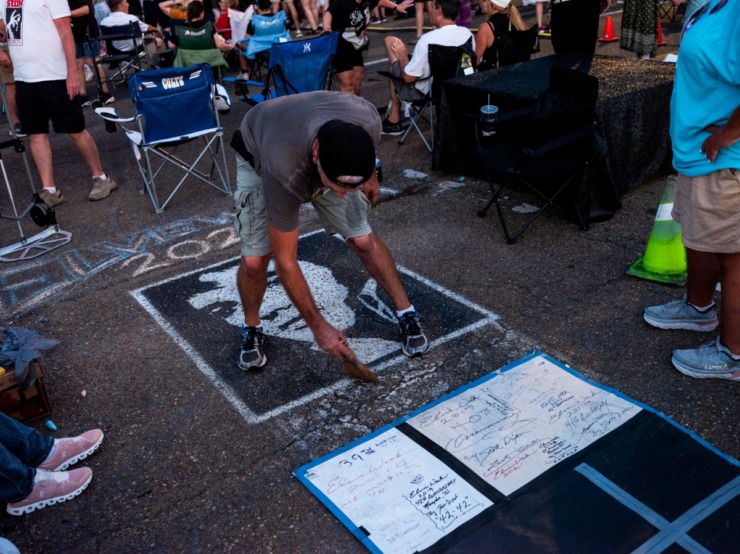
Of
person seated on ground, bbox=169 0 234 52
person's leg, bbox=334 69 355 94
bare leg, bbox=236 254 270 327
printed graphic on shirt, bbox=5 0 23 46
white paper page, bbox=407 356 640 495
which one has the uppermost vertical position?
printed graphic on shirt, bbox=5 0 23 46

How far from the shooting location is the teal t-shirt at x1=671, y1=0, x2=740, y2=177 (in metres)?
2.91

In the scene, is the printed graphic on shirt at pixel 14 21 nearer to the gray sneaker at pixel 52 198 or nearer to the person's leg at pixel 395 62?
the gray sneaker at pixel 52 198

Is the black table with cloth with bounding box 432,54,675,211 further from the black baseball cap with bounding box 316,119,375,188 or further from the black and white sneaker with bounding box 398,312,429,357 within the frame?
the black baseball cap with bounding box 316,119,375,188

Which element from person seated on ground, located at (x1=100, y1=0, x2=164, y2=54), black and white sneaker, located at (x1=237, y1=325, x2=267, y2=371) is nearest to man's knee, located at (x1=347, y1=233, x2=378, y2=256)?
black and white sneaker, located at (x1=237, y1=325, x2=267, y2=371)

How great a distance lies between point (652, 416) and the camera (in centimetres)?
320

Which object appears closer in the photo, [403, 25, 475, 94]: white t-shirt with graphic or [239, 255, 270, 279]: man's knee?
[239, 255, 270, 279]: man's knee

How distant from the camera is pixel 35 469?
297 centimetres

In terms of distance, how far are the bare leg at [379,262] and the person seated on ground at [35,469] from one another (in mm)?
1639

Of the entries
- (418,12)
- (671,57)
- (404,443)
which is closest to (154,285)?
(404,443)

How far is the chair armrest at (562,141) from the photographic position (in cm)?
459

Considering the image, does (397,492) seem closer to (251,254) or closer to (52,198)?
(251,254)

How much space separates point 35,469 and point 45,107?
4050mm

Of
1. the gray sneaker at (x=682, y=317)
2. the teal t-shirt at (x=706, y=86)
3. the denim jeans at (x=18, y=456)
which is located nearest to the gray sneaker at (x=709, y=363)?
the gray sneaker at (x=682, y=317)

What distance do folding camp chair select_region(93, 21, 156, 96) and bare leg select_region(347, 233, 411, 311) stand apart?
7027mm
